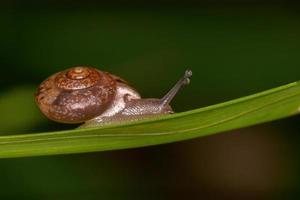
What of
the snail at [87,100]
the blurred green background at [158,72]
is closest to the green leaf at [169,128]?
the snail at [87,100]

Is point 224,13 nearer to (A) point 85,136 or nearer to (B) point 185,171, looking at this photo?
(B) point 185,171

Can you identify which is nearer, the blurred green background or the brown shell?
the brown shell

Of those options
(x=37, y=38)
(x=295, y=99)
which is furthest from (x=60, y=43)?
(x=295, y=99)

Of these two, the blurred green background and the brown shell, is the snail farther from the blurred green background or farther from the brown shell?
the blurred green background

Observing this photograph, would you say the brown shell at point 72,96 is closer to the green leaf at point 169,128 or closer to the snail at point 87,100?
the snail at point 87,100

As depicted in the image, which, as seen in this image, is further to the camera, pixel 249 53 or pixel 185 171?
pixel 185 171

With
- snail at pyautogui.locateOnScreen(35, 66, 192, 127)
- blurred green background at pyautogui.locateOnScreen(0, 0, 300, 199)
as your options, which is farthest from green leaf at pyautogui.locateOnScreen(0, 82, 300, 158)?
blurred green background at pyautogui.locateOnScreen(0, 0, 300, 199)
